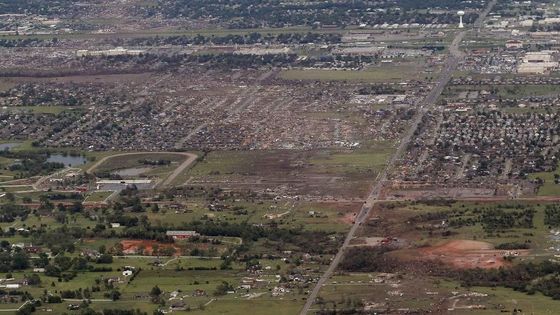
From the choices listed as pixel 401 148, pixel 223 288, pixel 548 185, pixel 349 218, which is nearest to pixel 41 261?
pixel 223 288

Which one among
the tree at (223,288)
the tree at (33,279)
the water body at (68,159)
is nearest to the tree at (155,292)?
the tree at (223,288)

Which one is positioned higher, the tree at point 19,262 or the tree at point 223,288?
the tree at point 19,262

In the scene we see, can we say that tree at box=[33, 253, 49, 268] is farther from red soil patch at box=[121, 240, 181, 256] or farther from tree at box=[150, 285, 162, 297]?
tree at box=[150, 285, 162, 297]

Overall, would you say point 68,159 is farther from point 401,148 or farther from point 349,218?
point 349,218

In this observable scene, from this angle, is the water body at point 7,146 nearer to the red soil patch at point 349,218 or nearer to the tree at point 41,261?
the tree at point 41,261

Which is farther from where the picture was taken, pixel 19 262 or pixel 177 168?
pixel 177 168

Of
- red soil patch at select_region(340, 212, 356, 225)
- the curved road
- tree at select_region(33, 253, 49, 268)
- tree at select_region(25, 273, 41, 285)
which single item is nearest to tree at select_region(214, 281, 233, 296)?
tree at select_region(25, 273, 41, 285)
